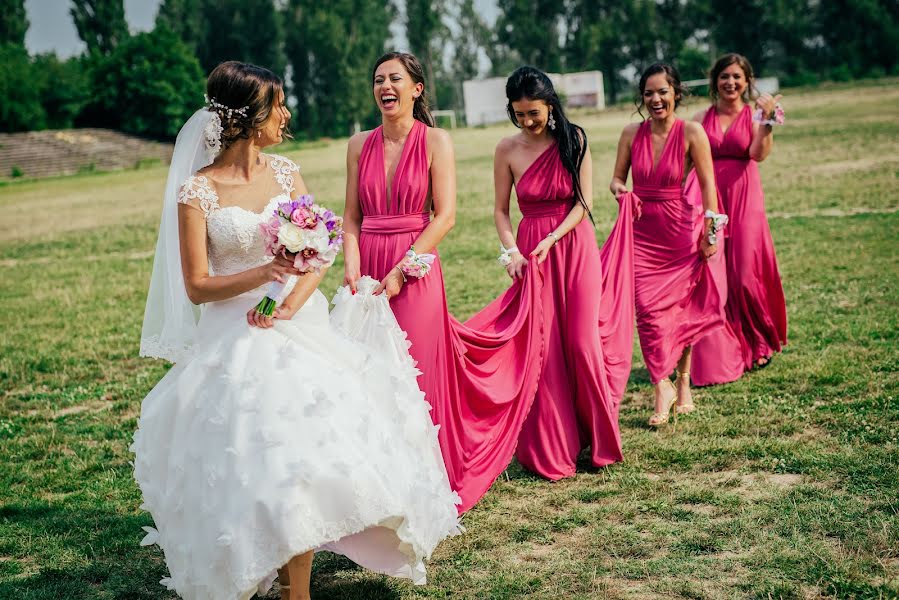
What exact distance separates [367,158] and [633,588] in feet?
9.71

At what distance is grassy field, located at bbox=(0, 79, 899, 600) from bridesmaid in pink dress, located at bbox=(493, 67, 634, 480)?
0.80 ft

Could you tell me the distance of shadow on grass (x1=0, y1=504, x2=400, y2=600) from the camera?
16.3 feet

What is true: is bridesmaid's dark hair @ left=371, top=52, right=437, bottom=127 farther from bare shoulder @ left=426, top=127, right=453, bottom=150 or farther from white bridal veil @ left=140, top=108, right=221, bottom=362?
white bridal veil @ left=140, top=108, right=221, bottom=362

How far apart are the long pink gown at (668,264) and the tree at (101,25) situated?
80.3m

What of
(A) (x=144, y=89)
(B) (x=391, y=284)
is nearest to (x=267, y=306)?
(B) (x=391, y=284)

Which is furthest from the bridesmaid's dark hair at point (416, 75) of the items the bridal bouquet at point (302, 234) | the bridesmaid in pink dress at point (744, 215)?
the bridesmaid in pink dress at point (744, 215)

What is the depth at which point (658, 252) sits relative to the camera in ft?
25.5

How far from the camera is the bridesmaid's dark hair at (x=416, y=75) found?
568 cm

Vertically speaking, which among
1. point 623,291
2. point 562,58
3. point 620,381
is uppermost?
point 562,58

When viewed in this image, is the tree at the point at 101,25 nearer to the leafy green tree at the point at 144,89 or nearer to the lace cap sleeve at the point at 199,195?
the leafy green tree at the point at 144,89

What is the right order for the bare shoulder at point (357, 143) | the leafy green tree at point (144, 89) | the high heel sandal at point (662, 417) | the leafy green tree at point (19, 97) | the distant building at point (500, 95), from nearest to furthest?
the bare shoulder at point (357, 143) < the high heel sandal at point (662, 417) < the leafy green tree at point (19, 97) < the leafy green tree at point (144, 89) < the distant building at point (500, 95)

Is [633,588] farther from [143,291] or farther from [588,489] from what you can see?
[143,291]

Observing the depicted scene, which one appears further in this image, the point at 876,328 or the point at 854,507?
the point at 876,328

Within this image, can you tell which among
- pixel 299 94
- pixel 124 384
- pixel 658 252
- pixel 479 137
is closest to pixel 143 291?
pixel 124 384
